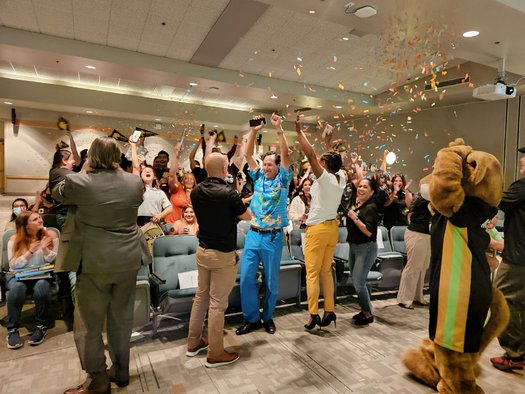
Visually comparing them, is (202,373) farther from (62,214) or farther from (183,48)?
(183,48)

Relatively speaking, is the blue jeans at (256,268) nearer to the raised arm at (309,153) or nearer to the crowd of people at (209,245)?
the crowd of people at (209,245)

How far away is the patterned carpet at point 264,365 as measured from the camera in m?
2.40

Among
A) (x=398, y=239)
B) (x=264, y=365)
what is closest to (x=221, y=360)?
(x=264, y=365)

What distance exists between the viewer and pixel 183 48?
6.51m

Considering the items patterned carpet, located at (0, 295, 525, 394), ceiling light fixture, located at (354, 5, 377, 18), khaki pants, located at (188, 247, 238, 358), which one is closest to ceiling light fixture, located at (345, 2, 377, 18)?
ceiling light fixture, located at (354, 5, 377, 18)

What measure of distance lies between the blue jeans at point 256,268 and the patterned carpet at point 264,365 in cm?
27

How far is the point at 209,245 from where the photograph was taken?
261cm

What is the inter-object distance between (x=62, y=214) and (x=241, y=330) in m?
2.41

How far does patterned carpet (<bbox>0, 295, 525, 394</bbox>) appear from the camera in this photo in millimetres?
2404

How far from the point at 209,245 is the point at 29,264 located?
76.7 inches

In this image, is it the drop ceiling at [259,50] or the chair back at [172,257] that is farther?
the drop ceiling at [259,50]

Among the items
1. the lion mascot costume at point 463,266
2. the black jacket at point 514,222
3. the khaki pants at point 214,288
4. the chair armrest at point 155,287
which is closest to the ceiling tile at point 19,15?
the chair armrest at point 155,287

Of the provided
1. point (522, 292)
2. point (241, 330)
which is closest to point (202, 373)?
point (241, 330)

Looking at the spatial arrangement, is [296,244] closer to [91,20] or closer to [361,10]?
[361,10]
